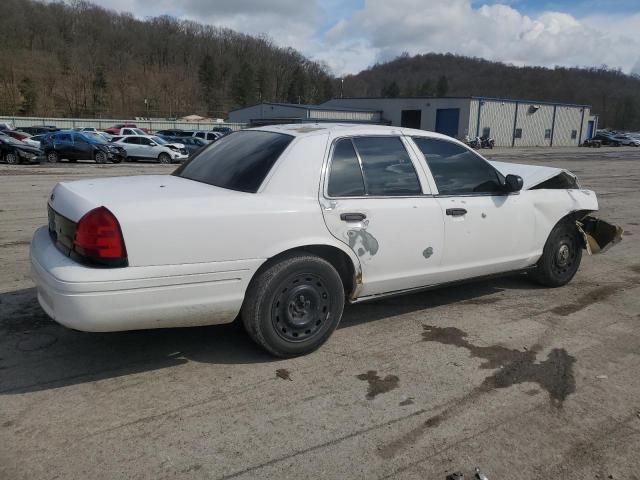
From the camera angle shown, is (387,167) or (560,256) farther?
(560,256)

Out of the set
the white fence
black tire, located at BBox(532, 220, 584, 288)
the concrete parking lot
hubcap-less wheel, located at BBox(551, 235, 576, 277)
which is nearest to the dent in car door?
the concrete parking lot

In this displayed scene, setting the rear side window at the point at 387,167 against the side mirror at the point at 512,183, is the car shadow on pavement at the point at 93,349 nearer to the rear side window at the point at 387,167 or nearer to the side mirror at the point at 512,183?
the rear side window at the point at 387,167

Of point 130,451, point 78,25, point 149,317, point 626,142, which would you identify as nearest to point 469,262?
point 149,317

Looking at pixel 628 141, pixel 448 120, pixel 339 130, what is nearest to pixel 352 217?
pixel 339 130

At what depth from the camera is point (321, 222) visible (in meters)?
3.89

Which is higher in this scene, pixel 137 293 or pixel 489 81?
pixel 489 81

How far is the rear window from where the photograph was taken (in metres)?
3.92

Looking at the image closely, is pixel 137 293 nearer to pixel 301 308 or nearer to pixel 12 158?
pixel 301 308

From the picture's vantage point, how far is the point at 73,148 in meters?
25.7

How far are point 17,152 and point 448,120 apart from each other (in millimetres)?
45783

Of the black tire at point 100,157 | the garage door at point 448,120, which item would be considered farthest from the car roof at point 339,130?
the garage door at point 448,120

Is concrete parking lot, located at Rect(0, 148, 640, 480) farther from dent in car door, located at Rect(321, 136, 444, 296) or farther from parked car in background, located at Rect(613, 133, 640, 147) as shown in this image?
parked car in background, located at Rect(613, 133, 640, 147)

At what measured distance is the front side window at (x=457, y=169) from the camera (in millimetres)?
4641

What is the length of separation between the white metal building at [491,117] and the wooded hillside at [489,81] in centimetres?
7589
